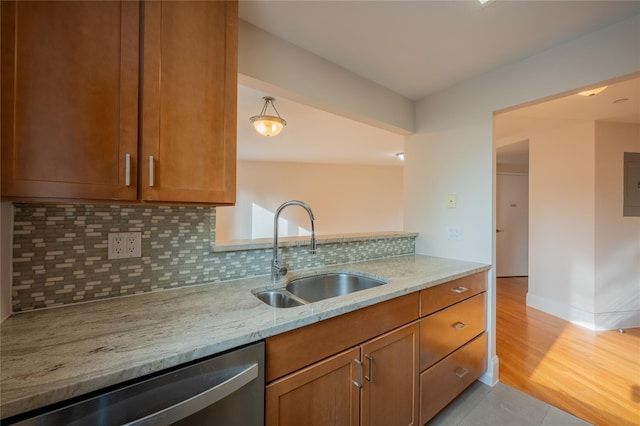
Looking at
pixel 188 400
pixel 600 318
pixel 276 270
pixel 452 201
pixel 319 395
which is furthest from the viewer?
pixel 600 318

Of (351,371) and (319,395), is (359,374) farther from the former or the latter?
(319,395)

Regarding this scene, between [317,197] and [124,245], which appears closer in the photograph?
[124,245]

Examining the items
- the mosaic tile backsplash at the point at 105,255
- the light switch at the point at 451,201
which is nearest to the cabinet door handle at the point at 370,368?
the mosaic tile backsplash at the point at 105,255

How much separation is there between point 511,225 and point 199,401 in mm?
5691

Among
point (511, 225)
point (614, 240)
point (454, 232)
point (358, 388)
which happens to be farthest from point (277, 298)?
point (511, 225)

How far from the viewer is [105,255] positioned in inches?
42.8

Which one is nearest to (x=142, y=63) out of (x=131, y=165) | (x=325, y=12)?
(x=131, y=165)

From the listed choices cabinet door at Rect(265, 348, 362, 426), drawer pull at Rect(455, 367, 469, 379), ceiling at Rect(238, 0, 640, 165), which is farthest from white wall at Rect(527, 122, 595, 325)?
cabinet door at Rect(265, 348, 362, 426)

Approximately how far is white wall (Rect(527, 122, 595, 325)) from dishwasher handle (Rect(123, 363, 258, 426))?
3.85m

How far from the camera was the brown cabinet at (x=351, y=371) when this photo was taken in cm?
90

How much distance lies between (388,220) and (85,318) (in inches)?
252

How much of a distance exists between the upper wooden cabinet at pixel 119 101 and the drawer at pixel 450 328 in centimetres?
127

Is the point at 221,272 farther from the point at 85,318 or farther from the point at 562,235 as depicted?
the point at 562,235

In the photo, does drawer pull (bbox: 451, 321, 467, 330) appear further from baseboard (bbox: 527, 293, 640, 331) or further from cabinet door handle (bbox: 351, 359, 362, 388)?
baseboard (bbox: 527, 293, 640, 331)
